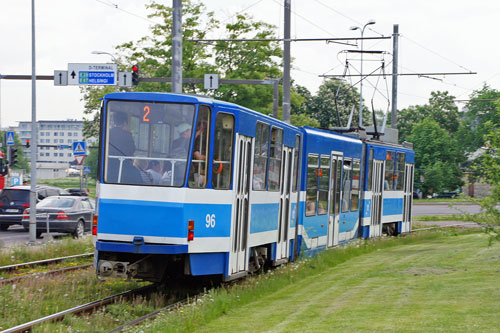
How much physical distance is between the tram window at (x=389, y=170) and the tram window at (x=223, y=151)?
44.6 ft

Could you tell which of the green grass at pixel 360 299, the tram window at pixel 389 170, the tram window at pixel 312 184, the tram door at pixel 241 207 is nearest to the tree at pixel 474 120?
the tram window at pixel 389 170

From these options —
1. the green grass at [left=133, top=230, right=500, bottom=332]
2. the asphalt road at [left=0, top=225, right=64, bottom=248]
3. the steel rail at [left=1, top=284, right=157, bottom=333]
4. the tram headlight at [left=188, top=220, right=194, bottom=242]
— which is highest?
the tram headlight at [left=188, top=220, right=194, bottom=242]

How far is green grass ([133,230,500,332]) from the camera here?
925cm

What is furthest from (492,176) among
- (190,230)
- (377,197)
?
(377,197)

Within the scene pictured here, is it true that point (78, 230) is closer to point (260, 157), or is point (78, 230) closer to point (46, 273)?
point (46, 273)

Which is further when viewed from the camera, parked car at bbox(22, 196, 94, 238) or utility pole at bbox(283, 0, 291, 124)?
parked car at bbox(22, 196, 94, 238)

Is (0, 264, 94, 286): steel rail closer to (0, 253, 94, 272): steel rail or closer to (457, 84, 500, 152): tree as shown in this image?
(0, 253, 94, 272): steel rail

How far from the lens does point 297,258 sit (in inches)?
677

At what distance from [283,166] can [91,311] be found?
18.2ft

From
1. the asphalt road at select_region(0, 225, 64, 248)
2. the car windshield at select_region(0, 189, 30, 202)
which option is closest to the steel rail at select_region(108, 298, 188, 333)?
the asphalt road at select_region(0, 225, 64, 248)

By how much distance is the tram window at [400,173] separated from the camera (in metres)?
26.4

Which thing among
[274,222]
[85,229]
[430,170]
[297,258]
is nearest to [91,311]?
[274,222]

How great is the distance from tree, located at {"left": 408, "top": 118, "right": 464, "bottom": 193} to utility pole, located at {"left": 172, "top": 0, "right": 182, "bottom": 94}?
71.6 meters

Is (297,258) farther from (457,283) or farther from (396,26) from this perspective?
(396,26)
